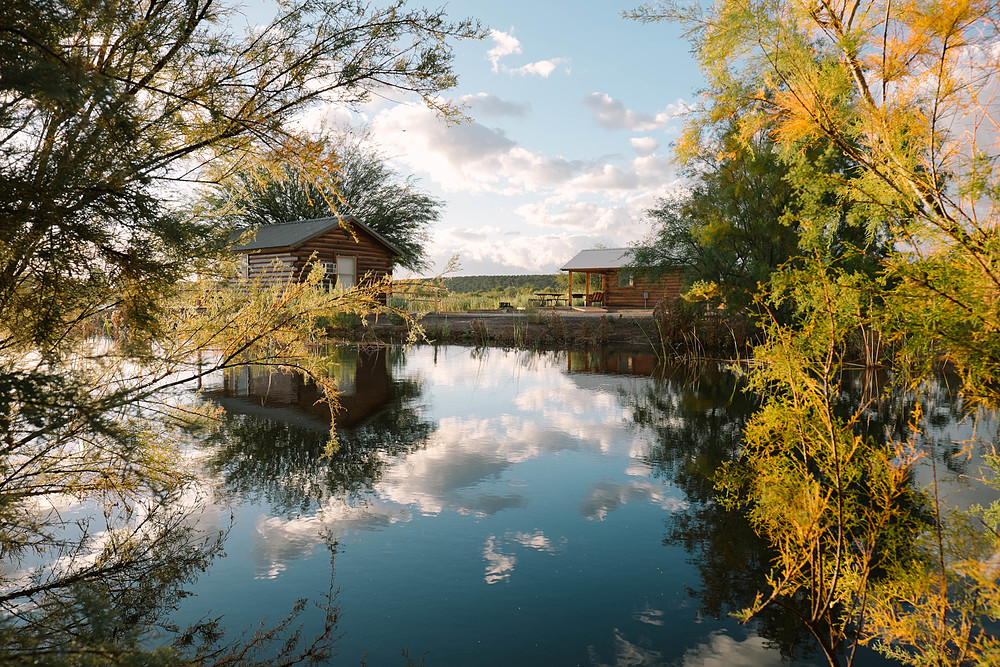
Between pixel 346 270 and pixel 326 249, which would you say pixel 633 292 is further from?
pixel 326 249

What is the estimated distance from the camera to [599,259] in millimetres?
34438

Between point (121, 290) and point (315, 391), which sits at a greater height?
point (121, 290)

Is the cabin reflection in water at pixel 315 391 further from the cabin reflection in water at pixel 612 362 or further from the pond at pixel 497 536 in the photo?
the cabin reflection in water at pixel 612 362

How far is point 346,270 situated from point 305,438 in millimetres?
18870

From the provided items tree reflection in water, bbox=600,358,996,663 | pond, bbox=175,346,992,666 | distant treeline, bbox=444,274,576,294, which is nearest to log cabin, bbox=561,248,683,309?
tree reflection in water, bbox=600,358,996,663

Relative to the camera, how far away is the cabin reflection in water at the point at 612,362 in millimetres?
15508

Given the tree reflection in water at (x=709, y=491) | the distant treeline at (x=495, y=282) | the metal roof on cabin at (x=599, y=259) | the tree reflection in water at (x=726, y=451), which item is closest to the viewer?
the tree reflection in water at (x=709, y=491)

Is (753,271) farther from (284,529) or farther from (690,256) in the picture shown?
(284,529)

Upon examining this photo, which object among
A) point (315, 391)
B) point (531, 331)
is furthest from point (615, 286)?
point (315, 391)

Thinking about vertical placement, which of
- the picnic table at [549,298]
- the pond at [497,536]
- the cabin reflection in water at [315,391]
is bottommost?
the pond at [497,536]

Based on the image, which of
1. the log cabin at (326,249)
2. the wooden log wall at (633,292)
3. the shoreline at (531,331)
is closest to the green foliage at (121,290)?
the shoreline at (531,331)

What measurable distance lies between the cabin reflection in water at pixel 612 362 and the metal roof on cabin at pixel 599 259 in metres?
13.6

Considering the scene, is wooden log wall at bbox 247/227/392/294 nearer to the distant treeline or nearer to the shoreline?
the shoreline

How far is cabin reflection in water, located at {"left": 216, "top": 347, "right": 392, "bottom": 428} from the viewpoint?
33.7 ft
